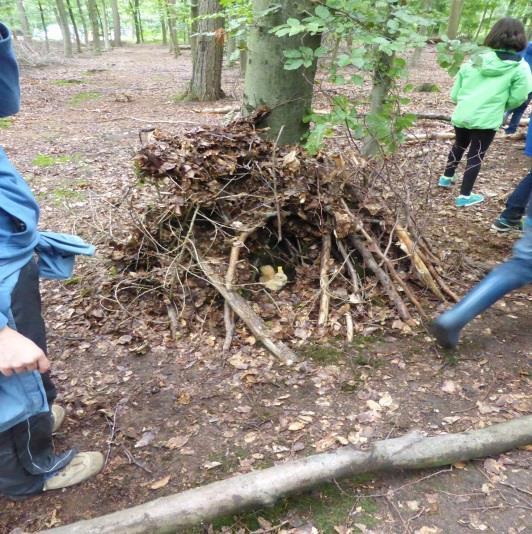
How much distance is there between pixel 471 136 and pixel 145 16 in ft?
184

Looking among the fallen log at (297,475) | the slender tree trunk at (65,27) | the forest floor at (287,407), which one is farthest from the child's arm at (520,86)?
the slender tree trunk at (65,27)

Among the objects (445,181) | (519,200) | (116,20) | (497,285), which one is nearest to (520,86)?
(519,200)

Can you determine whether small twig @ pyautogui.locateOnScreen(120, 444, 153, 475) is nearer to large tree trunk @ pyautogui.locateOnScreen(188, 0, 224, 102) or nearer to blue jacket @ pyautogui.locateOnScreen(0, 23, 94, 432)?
blue jacket @ pyautogui.locateOnScreen(0, 23, 94, 432)

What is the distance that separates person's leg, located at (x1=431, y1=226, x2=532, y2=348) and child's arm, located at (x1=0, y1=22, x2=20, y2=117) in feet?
9.24

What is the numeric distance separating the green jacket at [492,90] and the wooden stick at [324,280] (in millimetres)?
2672

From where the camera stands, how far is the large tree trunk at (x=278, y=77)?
10.8 ft

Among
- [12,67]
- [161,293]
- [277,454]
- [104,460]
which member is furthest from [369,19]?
[104,460]

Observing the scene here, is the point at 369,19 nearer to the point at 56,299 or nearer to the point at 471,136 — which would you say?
the point at 471,136

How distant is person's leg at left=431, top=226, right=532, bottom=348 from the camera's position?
2785mm

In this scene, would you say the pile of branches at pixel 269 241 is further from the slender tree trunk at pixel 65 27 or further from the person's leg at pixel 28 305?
the slender tree trunk at pixel 65 27

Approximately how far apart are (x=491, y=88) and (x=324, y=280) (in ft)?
10.6

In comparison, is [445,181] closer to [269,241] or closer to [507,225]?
[507,225]

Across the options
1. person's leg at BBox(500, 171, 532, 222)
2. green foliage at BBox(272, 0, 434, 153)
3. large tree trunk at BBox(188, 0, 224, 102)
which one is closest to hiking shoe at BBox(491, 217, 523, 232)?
person's leg at BBox(500, 171, 532, 222)

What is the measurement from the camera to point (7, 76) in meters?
1.70
